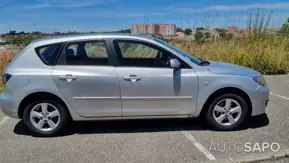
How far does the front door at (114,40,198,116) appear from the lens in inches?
161

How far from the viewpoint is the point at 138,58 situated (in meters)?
4.56

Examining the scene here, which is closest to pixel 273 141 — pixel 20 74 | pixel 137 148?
pixel 137 148

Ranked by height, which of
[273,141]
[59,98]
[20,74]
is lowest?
[273,141]

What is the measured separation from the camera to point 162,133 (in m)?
4.30

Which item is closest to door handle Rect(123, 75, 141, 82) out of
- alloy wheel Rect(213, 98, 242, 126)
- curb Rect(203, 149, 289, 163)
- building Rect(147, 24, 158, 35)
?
alloy wheel Rect(213, 98, 242, 126)

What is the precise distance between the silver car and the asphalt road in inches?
10.9

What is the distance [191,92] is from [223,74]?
595mm

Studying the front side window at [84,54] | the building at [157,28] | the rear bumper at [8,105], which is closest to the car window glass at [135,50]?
the front side window at [84,54]

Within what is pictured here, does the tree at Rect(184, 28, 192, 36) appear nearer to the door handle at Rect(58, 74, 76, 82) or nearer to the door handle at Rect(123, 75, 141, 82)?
the door handle at Rect(123, 75, 141, 82)

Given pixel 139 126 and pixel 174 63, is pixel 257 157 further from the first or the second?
pixel 139 126

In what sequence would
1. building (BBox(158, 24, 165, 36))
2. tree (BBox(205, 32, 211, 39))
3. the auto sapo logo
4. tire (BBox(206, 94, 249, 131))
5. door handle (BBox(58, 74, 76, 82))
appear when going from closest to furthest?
1. the auto sapo logo
2. door handle (BBox(58, 74, 76, 82))
3. tire (BBox(206, 94, 249, 131))
4. building (BBox(158, 24, 165, 36))
5. tree (BBox(205, 32, 211, 39))

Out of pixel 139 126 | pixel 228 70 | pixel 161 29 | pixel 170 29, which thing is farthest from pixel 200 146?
pixel 170 29

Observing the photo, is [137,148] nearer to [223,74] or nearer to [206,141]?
[206,141]

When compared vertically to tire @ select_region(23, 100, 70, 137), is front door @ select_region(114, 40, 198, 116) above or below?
above
